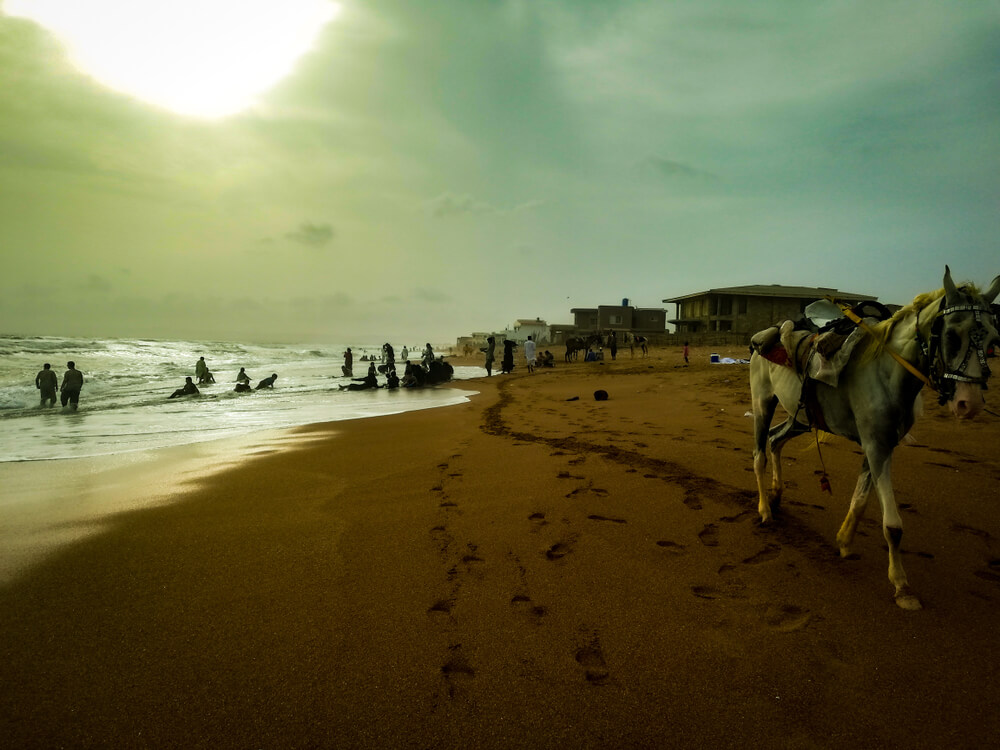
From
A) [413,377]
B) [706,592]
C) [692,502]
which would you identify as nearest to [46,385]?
[413,377]

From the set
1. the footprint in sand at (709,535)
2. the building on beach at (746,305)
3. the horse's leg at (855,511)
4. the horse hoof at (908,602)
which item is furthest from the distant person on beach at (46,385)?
the building on beach at (746,305)

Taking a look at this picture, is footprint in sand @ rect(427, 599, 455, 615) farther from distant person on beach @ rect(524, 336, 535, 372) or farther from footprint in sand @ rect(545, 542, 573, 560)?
distant person on beach @ rect(524, 336, 535, 372)

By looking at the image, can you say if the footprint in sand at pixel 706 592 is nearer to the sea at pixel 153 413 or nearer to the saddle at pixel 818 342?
the saddle at pixel 818 342

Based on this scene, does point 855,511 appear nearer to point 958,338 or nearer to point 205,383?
point 958,338

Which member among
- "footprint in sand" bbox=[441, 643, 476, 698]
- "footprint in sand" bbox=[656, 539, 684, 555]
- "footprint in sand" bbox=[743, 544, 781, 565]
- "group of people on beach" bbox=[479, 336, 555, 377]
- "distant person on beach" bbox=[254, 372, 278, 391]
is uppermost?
"group of people on beach" bbox=[479, 336, 555, 377]

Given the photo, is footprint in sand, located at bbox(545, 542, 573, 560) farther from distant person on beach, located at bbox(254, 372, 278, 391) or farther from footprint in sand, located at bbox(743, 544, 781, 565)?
distant person on beach, located at bbox(254, 372, 278, 391)

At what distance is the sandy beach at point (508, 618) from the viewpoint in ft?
6.77

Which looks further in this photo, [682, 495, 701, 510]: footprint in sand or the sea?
the sea

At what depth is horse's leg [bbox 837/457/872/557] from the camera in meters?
3.38

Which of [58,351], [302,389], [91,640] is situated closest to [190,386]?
[302,389]

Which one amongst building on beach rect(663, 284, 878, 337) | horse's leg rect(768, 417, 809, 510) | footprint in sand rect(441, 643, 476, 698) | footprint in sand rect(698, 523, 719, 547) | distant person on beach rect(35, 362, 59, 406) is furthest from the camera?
building on beach rect(663, 284, 878, 337)

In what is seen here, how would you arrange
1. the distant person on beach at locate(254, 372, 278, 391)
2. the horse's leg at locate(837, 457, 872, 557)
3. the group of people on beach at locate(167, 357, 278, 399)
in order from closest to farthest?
the horse's leg at locate(837, 457, 872, 557) → the group of people on beach at locate(167, 357, 278, 399) → the distant person on beach at locate(254, 372, 278, 391)

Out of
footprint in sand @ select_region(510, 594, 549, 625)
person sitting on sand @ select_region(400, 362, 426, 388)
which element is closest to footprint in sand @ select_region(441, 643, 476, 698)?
footprint in sand @ select_region(510, 594, 549, 625)

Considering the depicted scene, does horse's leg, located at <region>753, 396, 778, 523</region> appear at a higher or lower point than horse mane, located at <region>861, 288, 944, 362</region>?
lower
